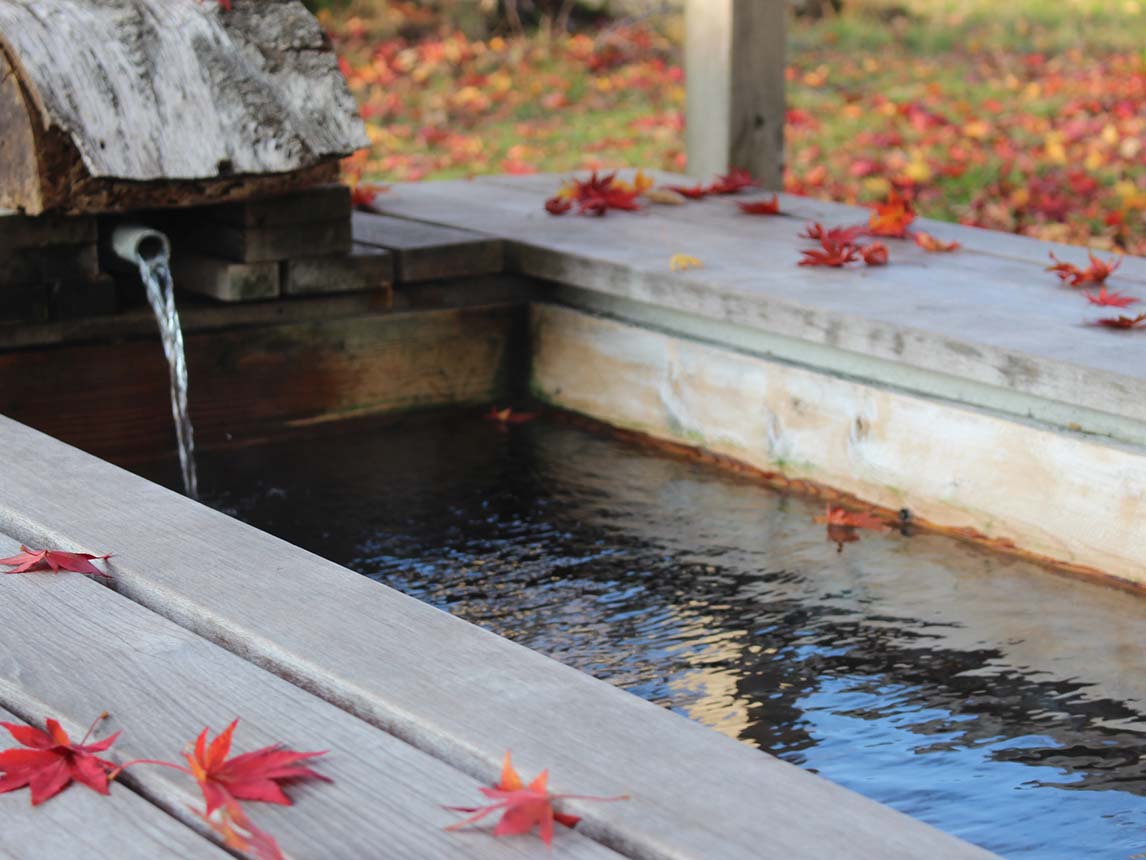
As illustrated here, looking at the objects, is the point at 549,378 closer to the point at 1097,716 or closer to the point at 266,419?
the point at 266,419

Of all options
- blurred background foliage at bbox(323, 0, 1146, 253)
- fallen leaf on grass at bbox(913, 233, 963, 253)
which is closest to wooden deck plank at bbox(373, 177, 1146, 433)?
fallen leaf on grass at bbox(913, 233, 963, 253)

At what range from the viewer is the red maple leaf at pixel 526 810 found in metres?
1.30

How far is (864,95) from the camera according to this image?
8891 mm

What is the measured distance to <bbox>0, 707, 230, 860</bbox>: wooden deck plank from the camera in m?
1.30

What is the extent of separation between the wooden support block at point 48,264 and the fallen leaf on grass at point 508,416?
43.5 inches

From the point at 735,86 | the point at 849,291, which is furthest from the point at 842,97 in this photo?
the point at 849,291

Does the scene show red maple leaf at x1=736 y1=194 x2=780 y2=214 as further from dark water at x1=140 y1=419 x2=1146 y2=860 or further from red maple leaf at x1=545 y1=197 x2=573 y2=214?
dark water at x1=140 y1=419 x2=1146 y2=860

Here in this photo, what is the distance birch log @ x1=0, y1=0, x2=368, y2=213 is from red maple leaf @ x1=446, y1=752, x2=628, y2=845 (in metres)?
2.02

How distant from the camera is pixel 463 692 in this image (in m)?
1.54

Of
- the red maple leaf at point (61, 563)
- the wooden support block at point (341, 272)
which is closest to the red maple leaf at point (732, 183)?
the wooden support block at point (341, 272)

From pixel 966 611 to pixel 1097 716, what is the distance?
0.46 metres

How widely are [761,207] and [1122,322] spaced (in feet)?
4.69

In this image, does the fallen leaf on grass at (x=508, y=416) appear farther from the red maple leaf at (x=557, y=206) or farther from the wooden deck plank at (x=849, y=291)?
the red maple leaf at (x=557, y=206)

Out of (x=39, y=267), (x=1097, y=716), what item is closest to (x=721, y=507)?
(x=1097, y=716)
